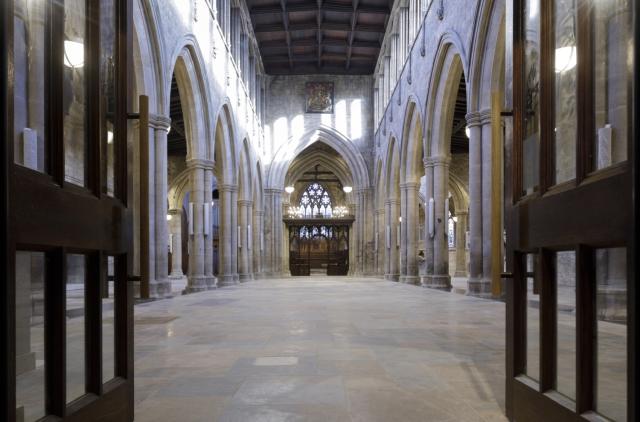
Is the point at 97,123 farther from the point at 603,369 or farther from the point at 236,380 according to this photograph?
the point at 603,369

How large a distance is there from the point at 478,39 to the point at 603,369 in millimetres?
9062

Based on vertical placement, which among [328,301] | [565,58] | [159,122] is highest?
[159,122]

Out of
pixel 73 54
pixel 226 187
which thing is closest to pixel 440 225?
pixel 226 187

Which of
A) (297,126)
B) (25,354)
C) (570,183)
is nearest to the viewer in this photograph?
(570,183)

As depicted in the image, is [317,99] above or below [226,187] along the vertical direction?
above

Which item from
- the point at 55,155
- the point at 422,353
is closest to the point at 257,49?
the point at 422,353

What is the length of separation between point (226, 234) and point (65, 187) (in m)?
17.4

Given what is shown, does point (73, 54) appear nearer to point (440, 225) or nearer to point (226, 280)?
point (440, 225)

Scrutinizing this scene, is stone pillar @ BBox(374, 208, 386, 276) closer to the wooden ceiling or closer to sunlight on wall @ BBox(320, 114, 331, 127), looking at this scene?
sunlight on wall @ BBox(320, 114, 331, 127)

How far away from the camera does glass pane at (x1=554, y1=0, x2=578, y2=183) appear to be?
2.66 metres

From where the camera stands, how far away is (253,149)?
85.5 ft

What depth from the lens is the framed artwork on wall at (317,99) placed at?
101ft

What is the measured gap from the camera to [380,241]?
92.3 feet

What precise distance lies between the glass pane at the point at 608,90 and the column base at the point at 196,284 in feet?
44.7
